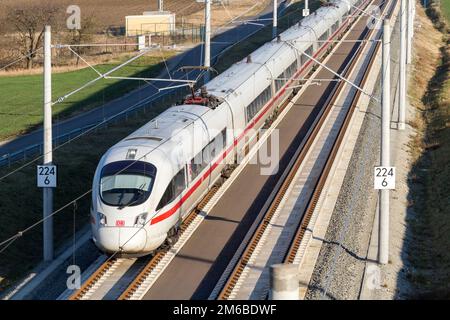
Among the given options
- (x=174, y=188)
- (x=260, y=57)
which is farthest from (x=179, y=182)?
(x=260, y=57)

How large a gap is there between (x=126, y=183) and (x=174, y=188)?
1867 mm

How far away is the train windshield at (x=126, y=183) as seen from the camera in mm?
25000

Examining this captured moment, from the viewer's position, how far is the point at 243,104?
124ft

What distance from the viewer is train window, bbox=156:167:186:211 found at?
25.7 m

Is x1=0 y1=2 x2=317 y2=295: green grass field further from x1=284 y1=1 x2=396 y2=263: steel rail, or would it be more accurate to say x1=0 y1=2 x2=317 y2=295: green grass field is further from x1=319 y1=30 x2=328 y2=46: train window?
x1=319 y1=30 x2=328 y2=46: train window

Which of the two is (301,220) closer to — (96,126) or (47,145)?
(47,145)

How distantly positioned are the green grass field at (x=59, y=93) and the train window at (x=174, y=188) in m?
24.3

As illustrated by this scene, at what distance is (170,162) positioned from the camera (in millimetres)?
26469

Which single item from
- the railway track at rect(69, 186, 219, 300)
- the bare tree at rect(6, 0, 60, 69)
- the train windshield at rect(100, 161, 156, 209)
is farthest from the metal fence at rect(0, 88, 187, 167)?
the bare tree at rect(6, 0, 60, 69)

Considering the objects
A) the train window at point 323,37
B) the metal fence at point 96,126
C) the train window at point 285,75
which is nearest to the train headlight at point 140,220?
the metal fence at point 96,126

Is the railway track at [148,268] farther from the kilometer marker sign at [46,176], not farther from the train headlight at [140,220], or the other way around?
the kilometer marker sign at [46,176]

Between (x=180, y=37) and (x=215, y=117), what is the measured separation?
57.0 meters

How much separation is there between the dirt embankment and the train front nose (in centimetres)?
821
